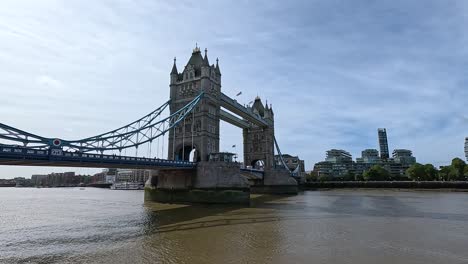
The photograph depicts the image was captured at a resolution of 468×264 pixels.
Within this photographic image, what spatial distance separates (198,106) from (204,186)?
14.0 meters

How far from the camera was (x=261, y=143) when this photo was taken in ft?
250

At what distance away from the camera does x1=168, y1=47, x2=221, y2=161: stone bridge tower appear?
45500 mm

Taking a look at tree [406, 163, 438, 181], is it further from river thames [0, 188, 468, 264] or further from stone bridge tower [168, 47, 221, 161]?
river thames [0, 188, 468, 264]

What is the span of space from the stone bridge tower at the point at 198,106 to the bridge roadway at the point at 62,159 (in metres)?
14.2

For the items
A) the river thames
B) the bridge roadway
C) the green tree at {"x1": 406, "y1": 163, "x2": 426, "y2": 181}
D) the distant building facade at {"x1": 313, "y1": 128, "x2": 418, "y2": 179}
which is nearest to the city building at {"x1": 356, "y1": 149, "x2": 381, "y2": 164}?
the distant building facade at {"x1": 313, "y1": 128, "x2": 418, "y2": 179}

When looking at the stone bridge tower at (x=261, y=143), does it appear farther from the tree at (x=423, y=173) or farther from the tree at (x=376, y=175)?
the tree at (x=423, y=173)

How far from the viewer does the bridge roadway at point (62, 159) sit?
19.4m

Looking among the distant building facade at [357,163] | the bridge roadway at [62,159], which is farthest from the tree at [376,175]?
the bridge roadway at [62,159]

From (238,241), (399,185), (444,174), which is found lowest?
(238,241)

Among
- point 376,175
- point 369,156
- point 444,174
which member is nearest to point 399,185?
point 376,175

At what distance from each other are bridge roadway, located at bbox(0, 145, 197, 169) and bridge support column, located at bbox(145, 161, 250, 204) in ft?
24.7

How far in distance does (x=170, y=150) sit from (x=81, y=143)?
862 inches

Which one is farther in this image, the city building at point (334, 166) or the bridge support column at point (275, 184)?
the city building at point (334, 166)

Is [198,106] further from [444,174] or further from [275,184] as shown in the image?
[444,174]
